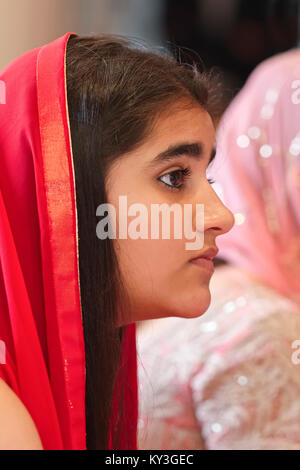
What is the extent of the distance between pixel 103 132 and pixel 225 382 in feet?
1.81

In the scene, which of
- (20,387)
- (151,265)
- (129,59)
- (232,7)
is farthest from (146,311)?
(232,7)

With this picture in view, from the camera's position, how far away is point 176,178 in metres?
0.72

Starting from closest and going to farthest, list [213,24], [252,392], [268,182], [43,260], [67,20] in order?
[43,260] → [252,392] → [268,182] → [67,20] → [213,24]

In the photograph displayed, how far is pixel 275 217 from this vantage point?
1.36 m

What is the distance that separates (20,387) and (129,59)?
0.35m

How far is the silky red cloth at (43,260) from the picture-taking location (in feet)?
2.10

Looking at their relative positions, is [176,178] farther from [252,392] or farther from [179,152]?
[252,392]

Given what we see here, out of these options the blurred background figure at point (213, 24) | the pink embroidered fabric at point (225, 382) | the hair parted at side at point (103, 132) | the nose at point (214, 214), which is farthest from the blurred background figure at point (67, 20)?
the pink embroidered fabric at point (225, 382)

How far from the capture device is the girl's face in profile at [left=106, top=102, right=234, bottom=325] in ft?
2.29

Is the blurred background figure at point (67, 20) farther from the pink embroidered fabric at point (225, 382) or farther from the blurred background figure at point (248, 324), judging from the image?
the pink embroidered fabric at point (225, 382)

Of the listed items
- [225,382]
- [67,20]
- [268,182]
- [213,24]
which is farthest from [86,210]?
[213,24]

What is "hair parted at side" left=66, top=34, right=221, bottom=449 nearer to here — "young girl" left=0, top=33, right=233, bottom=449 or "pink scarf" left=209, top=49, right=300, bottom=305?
"young girl" left=0, top=33, right=233, bottom=449
